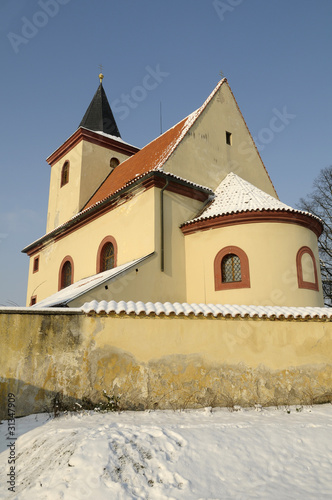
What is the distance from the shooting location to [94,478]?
3.94 meters

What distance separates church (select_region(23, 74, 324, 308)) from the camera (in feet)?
37.5

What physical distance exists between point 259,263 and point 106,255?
19.0 feet

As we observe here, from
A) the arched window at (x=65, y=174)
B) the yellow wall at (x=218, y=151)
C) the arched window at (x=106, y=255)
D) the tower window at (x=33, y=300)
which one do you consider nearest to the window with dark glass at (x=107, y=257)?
the arched window at (x=106, y=255)

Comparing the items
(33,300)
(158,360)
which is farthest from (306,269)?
(33,300)

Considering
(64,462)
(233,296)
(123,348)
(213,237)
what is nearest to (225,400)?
(123,348)

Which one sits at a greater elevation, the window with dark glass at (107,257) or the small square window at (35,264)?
the small square window at (35,264)

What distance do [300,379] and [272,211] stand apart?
5527mm

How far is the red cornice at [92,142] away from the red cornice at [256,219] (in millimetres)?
9536

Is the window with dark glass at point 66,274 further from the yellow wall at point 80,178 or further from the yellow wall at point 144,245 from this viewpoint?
A: the yellow wall at point 80,178

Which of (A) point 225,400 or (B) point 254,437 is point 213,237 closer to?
(A) point 225,400

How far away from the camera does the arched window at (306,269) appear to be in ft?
38.5

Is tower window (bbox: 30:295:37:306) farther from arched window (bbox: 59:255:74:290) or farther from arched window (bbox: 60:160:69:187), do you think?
arched window (bbox: 60:160:69:187)

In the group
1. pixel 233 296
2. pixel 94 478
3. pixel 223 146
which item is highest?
pixel 223 146

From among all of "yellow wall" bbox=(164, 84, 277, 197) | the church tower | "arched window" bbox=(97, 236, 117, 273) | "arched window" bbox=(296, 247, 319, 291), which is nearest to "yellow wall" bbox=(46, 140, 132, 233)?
the church tower
